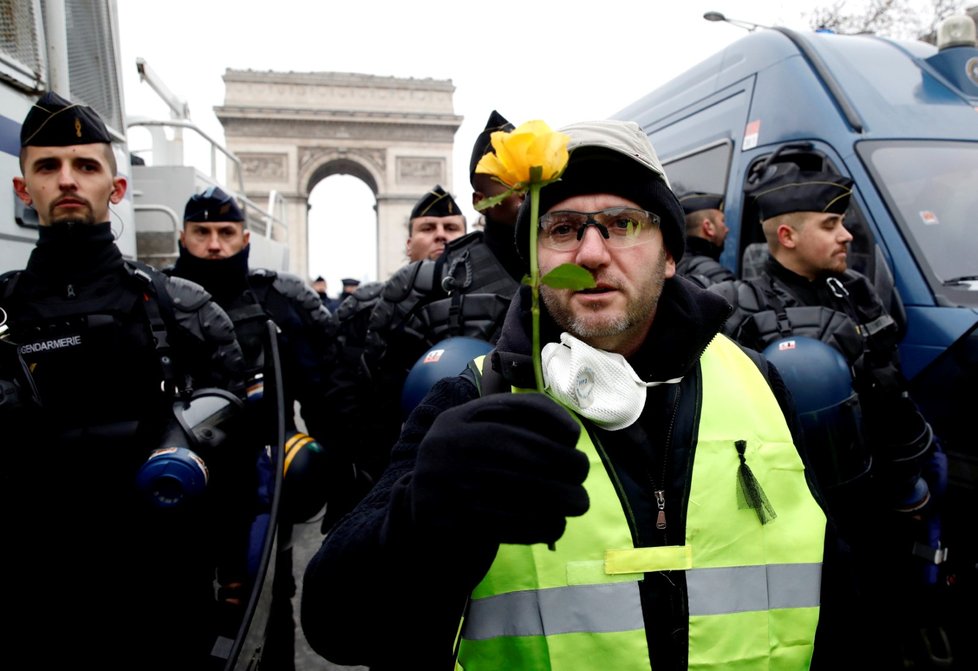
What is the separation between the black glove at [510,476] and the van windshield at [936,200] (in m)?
3.01

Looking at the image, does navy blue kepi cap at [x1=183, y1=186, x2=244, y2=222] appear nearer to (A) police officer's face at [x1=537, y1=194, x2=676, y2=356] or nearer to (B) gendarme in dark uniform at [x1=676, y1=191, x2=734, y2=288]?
(B) gendarme in dark uniform at [x1=676, y1=191, x2=734, y2=288]

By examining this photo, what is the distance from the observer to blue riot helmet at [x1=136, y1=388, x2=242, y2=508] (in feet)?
6.93

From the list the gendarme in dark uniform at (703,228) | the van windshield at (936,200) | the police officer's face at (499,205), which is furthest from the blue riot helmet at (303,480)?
the van windshield at (936,200)

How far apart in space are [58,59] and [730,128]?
162 inches

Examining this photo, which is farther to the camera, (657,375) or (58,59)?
(58,59)

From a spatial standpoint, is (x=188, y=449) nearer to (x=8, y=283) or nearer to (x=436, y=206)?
(x=8, y=283)

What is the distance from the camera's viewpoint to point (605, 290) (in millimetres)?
1356

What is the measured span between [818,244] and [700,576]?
7.24ft

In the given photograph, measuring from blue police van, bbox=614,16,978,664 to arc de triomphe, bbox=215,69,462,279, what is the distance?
2980 cm

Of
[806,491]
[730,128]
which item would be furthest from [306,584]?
[730,128]

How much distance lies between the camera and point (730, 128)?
4805 millimetres

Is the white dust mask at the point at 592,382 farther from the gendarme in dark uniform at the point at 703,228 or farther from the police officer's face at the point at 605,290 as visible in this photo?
the gendarme in dark uniform at the point at 703,228

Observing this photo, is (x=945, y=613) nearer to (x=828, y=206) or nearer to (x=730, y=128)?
(x=828, y=206)

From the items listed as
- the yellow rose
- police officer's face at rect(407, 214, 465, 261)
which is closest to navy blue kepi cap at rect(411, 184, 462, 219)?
police officer's face at rect(407, 214, 465, 261)
